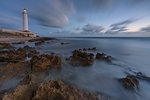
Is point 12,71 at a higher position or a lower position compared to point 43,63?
lower

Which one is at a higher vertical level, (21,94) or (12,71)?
(21,94)

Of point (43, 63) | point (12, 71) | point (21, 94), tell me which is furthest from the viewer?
point (43, 63)

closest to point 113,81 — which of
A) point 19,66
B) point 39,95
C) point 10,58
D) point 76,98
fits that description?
point 76,98

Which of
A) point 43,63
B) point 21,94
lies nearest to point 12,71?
point 43,63

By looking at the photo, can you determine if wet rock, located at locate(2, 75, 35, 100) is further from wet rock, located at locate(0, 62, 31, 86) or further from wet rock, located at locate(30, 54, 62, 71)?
wet rock, located at locate(30, 54, 62, 71)

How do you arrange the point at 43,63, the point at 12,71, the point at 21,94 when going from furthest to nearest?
the point at 43,63
the point at 12,71
the point at 21,94

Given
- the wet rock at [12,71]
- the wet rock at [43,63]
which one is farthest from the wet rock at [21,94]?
the wet rock at [43,63]

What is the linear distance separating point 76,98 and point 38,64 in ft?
8.22

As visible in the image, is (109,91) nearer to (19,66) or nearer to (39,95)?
(39,95)

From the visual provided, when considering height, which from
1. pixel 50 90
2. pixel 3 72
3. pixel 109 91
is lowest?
pixel 109 91

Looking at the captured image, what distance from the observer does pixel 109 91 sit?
95.2 inches

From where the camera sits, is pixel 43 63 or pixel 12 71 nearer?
pixel 12 71

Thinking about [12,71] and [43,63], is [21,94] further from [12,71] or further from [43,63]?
[12,71]

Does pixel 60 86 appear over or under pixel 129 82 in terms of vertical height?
over
